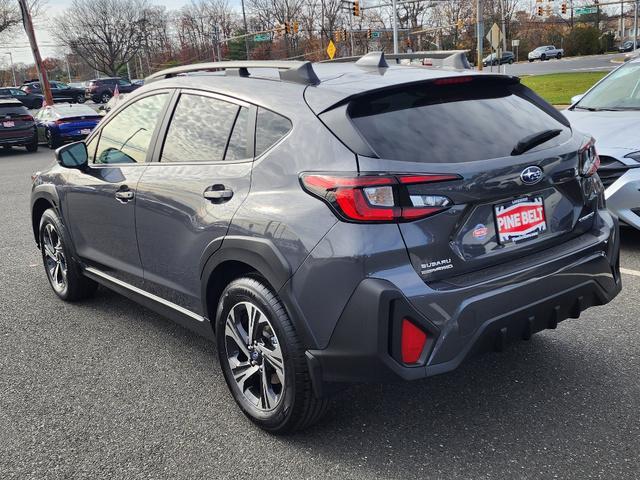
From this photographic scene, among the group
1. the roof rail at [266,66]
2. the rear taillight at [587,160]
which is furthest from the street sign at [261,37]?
the rear taillight at [587,160]

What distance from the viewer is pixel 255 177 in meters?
2.91

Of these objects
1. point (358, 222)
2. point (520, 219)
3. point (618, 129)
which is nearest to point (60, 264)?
point (358, 222)

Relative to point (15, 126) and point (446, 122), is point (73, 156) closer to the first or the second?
point (446, 122)

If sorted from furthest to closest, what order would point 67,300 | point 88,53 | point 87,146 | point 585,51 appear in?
1. point 88,53
2. point 585,51
3. point 67,300
4. point 87,146

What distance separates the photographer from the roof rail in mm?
3006

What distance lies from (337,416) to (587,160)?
1.80 meters

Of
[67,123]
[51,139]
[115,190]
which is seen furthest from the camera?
[51,139]

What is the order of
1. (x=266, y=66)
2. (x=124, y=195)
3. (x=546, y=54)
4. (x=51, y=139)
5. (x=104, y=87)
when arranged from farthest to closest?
(x=546, y=54), (x=104, y=87), (x=51, y=139), (x=124, y=195), (x=266, y=66)

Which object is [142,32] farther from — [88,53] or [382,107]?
[382,107]

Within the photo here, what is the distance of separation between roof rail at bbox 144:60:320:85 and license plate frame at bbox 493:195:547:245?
105 cm

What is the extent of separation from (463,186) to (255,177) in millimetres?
945

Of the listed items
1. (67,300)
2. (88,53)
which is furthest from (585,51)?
(67,300)

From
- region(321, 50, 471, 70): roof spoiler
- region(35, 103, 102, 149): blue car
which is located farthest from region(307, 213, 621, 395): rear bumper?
region(35, 103, 102, 149): blue car

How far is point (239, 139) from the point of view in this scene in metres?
3.10
